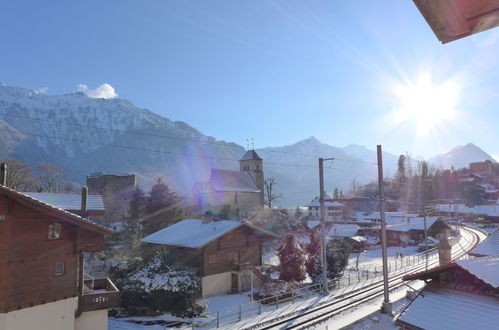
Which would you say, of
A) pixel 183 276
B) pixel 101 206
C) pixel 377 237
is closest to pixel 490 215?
pixel 377 237

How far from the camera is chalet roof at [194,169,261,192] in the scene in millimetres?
79062

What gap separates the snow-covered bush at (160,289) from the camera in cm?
2177

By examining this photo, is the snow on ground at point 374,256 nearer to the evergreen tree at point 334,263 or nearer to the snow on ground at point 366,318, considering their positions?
the evergreen tree at point 334,263

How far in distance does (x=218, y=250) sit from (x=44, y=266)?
1594cm

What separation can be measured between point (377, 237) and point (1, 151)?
14766 cm

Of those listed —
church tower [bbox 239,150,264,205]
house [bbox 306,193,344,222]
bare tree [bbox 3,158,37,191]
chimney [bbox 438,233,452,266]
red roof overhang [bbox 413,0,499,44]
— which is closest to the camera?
red roof overhang [bbox 413,0,499,44]

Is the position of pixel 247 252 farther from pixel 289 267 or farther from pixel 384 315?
pixel 384 315

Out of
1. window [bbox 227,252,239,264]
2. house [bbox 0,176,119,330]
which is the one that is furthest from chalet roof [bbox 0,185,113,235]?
window [bbox 227,252,239,264]

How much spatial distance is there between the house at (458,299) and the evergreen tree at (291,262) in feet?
57.5

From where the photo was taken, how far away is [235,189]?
80688 millimetres

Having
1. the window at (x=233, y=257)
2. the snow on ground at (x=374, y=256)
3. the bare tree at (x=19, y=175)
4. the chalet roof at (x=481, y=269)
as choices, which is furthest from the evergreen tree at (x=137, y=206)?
the chalet roof at (x=481, y=269)

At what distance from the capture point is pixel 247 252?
104 ft

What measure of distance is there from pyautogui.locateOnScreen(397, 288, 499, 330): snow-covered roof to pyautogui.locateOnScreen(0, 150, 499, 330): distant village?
57 millimetres

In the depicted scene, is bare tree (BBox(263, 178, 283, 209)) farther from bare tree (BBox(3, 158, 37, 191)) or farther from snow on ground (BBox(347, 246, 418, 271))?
bare tree (BBox(3, 158, 37, 191))
